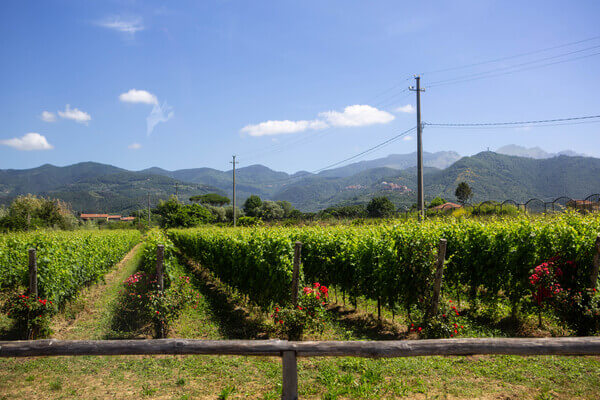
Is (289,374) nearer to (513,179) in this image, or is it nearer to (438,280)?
(438,280)

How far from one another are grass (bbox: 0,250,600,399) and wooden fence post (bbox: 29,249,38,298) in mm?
1808

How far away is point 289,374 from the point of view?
126 inches

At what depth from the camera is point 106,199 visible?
6698 inches

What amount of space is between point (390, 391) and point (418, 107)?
51.1 feet

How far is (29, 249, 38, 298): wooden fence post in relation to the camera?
6453mm

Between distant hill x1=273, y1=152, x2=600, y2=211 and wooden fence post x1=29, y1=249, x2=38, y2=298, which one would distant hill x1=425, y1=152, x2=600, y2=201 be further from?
wooden fence post x1=29, y1=249, x2=38, y2=298

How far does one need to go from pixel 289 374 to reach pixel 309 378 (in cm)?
128

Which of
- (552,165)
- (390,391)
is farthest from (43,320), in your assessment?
(552,165)

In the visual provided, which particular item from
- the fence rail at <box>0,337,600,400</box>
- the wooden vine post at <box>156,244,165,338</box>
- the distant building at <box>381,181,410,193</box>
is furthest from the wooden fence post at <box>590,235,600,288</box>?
the distant building at <box>381,181,410,193</box>

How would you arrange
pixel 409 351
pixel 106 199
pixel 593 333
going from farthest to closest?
pixel 106 199 < pixel 593 333 < pixel 409 351

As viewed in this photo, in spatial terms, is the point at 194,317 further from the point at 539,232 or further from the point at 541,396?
the point at 539,232

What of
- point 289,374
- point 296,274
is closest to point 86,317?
point 296,274

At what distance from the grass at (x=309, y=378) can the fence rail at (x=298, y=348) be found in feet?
Answer: 2.75

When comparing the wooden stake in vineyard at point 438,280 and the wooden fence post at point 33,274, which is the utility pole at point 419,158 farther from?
the wooden fence post at point 33,274
